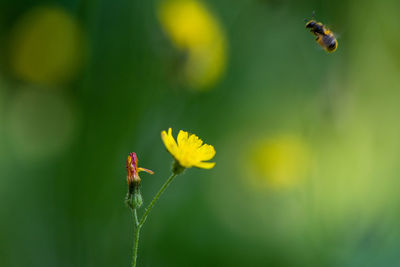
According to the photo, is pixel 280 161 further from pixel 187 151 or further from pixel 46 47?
pixel 187 151

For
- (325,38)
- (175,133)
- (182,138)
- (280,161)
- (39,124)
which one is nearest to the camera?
(182,138)

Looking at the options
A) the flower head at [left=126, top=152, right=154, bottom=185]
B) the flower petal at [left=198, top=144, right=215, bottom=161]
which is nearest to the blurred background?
the flower head at [left=126, top=152, right=154, bottom=185]

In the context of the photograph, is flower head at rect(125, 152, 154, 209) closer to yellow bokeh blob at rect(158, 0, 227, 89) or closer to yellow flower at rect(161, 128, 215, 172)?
yellow flower at rect(161, 128, 215, 172)

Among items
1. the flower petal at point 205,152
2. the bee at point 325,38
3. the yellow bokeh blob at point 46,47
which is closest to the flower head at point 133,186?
the flower petal at point 205,152

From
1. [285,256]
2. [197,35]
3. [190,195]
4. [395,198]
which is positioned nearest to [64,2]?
[197,35]

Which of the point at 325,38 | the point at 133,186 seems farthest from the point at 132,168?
the point at 325,38

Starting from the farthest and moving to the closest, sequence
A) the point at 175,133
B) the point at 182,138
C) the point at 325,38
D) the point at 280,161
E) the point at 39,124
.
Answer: the point at 280,161, the point at 175,133, the point at 39,124, the point at 325,38, the point at 182,138

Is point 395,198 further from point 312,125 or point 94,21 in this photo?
point 94,21
